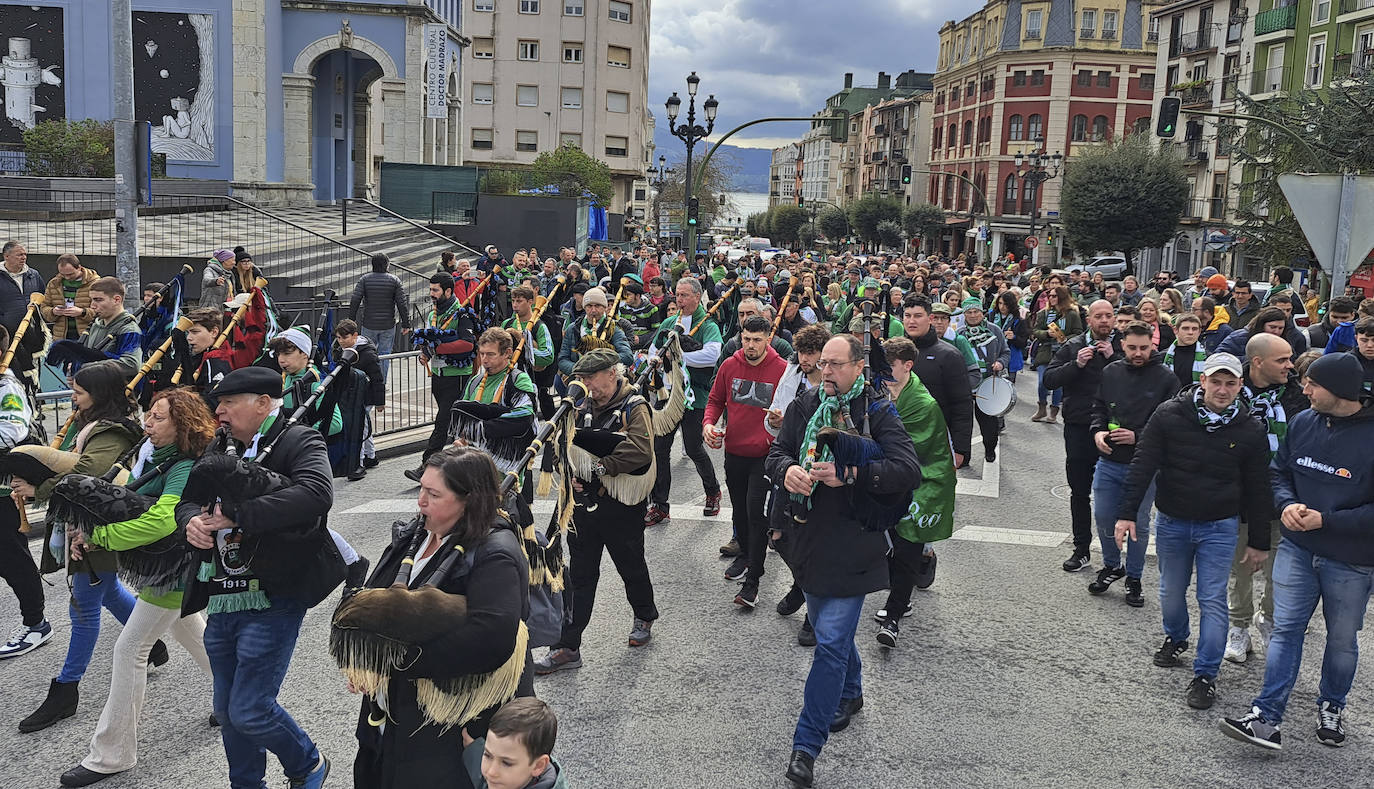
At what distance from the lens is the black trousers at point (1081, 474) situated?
7.77 m

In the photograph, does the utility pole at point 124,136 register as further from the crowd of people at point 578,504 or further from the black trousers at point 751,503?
the black trousers at point 751,503

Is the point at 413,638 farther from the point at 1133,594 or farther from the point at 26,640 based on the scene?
the point at 1133,594

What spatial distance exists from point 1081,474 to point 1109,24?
2863 inches

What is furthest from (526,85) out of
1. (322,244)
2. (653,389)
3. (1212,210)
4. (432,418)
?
(653,389)

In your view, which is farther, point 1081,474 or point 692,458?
point 692,458

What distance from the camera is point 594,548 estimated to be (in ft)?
20.0

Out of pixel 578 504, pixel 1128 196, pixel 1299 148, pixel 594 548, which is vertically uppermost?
pixel 1299 148

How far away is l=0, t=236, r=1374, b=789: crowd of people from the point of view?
3.43m

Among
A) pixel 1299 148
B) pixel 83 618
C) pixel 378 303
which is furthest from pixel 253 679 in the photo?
pixel 1299 148

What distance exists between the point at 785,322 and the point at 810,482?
7686 millimetres

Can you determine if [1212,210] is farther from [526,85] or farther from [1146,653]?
[1146,653]

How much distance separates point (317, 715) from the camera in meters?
5.32

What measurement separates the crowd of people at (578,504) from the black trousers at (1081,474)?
3cm

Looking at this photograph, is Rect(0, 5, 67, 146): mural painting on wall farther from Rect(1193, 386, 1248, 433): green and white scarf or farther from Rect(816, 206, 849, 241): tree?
Rect(816, 206, 849, 241): tree
